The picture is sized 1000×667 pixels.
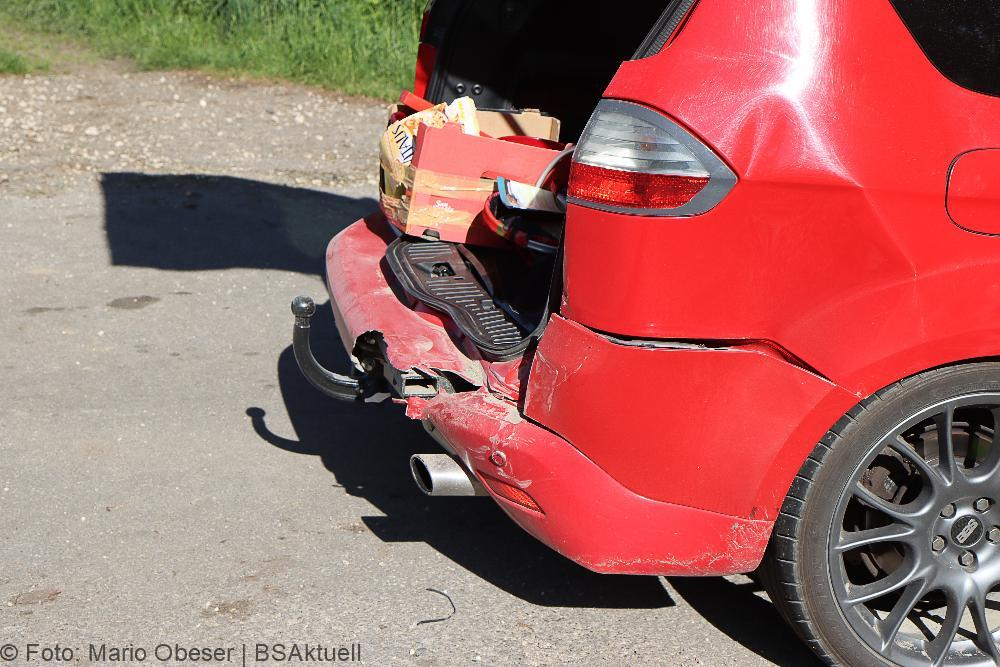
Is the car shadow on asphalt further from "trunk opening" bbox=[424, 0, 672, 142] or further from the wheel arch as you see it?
"trunk opening" bbox=[424, 0, 672, 142]

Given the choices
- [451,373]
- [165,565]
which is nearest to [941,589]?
[451,373]

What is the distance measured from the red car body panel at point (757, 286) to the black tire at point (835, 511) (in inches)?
2.2

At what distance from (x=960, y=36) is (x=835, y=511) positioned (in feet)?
3.68

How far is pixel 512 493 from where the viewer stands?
2.70 m

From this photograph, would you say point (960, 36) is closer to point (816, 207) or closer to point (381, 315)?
point (816, 207)

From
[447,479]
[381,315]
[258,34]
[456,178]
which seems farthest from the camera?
[258,34]

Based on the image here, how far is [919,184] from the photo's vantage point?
2412mm

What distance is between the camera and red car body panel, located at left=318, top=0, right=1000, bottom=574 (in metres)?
2.39

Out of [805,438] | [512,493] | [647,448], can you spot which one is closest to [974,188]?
[805,438]

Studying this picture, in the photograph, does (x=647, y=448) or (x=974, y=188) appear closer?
(x=974, y=188)

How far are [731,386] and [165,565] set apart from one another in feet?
5.86

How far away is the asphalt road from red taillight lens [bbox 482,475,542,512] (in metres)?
0.49

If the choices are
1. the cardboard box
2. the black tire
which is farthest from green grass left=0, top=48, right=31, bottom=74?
the black tire

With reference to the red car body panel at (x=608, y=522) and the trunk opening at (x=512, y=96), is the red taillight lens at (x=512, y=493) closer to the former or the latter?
the red car body panel at (x=608, y=522)
